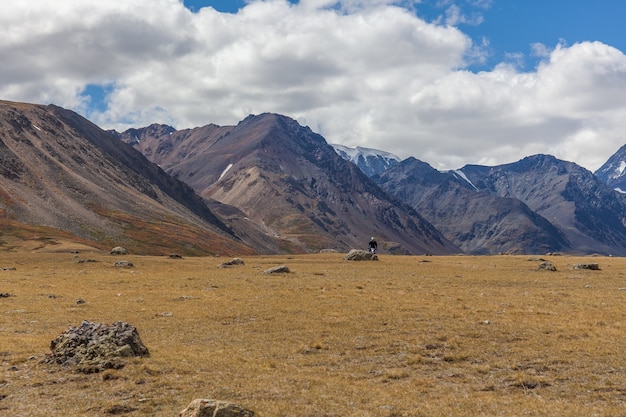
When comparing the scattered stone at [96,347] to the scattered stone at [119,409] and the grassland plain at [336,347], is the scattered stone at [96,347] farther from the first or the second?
the scattered stone at [119,409]

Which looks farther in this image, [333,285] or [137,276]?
[137,276]

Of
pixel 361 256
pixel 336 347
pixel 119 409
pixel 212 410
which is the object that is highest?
pixel 361 256

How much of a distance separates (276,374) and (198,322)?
1408cm

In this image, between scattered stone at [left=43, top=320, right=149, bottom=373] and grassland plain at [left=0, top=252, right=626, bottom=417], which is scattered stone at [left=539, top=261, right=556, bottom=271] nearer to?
grassland plain at [left=0, top=252, right=626, bottom=417]

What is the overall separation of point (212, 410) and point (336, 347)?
43.9 ft

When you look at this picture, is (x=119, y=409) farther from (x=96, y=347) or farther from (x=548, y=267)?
(x=548, y=267)

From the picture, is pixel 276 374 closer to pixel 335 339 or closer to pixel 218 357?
pixel 218 357

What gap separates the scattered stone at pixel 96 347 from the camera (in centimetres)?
2359

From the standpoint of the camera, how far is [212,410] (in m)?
16.0

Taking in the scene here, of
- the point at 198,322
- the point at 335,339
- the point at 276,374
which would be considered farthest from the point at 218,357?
the point at 198,322

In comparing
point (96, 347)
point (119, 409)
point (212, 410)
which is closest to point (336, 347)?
point (96, 347)

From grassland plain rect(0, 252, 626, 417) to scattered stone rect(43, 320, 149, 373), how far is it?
69 centimetres

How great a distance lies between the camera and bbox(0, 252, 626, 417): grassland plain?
19.4m

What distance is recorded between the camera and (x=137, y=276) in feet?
210
